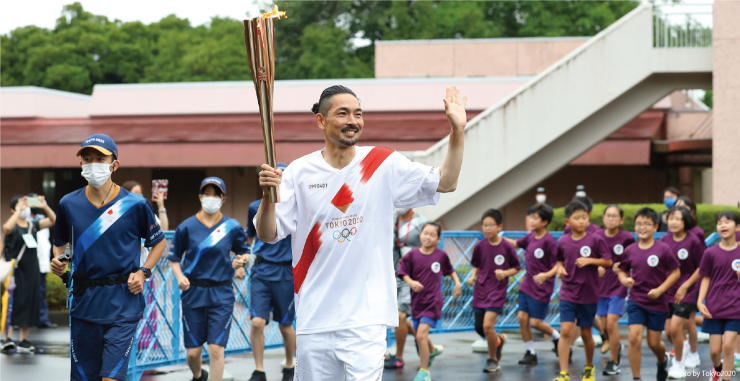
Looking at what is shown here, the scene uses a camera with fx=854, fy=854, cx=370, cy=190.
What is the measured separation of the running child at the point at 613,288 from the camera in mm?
8789

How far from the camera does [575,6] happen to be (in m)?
37.2

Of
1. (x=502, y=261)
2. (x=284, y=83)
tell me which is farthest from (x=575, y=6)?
(x=502, y=261)

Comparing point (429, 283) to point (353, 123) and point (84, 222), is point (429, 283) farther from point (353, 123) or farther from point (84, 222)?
point (353, 123)

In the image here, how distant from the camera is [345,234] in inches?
171

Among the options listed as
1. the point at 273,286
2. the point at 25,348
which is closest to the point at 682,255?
the point at 273,286

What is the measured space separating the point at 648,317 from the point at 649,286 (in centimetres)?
30

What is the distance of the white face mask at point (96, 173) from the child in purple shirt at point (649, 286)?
5068 millimetres

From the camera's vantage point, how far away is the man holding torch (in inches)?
169

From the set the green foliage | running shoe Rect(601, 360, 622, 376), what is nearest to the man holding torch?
running shoe Rect(601, 360, 622, 376)

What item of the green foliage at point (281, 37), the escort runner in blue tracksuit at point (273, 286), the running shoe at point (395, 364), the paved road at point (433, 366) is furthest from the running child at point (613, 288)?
the green foliage at point (281, 37)

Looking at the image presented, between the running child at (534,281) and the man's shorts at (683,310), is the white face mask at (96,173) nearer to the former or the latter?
the running child at (534,281)

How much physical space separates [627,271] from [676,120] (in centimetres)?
1416

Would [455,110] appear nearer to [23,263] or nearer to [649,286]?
[649,286]

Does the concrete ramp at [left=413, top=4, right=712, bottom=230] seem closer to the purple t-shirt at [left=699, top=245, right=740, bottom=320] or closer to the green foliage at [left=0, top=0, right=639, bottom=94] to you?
the purple t-shirt at [left=699, top=245, right=740, bottom=320]
